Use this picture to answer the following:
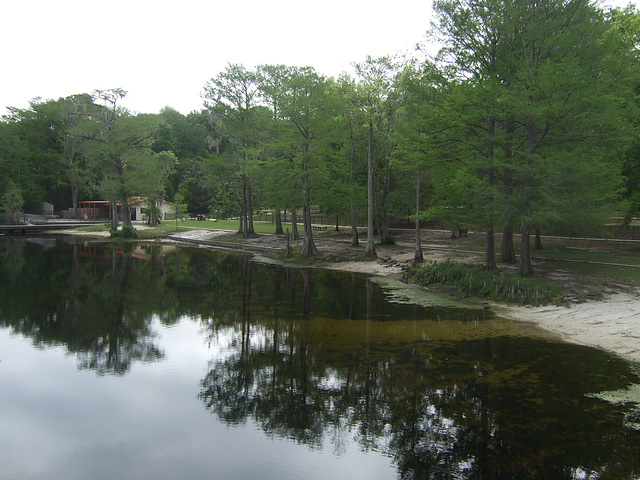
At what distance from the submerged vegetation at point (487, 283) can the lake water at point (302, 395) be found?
207 centimetres

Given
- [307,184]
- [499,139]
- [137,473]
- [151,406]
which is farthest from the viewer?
[307,184]

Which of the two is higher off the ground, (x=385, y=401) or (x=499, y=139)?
(x=499, y=139)

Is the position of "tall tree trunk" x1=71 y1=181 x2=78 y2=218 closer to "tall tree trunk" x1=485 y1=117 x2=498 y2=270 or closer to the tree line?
the tree line

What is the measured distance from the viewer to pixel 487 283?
20.1 metres

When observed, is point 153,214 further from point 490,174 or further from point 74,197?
point 490,174

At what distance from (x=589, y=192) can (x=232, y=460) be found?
17370mm

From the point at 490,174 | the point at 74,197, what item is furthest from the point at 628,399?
the point at 74,197

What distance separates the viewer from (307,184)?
32.4 meters

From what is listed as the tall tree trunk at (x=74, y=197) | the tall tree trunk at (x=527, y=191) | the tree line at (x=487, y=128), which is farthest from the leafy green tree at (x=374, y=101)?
the tall tree trunk at (x=74, y=197)

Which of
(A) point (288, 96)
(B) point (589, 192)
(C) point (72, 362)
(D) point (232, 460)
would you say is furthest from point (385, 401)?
(A) point (288, 96)

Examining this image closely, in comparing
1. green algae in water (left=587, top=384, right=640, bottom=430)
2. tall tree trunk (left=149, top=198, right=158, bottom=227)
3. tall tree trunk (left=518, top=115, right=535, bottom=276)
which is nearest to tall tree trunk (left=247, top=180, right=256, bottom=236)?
tall tree trunk (left=149, top=198, right=158, bottom=227)

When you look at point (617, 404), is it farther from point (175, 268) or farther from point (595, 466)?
point (175, 268)

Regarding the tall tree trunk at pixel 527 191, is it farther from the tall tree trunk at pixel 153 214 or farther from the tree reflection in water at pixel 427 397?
the tall tree trunk at pixel 153 214

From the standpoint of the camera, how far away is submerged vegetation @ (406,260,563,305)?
18.1 meters
